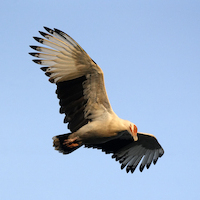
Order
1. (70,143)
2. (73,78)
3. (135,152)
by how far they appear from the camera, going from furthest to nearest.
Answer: (135,152) → (70,143) → (73,78)

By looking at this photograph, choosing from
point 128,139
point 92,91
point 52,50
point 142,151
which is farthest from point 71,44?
point 142,151

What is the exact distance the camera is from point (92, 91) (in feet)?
28.7

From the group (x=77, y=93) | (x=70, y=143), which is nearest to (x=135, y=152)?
(x=70, y=143)

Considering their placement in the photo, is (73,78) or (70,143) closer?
(73,78)

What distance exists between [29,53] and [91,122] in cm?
214

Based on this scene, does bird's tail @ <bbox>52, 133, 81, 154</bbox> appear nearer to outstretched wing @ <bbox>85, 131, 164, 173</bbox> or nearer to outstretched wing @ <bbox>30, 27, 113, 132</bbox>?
outstretched wing @ <bbox>30, 27, 113, 132</bbox>

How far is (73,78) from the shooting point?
8734 mm

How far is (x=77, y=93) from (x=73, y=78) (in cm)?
37

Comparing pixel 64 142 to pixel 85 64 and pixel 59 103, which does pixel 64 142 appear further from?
pixel 85 64

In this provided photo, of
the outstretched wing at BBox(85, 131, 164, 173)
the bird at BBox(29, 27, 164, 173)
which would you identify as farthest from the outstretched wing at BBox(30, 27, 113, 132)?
the outstretched wing at BBox(85, 131, 164, 173)

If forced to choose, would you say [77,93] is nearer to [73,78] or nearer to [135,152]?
[73,78]

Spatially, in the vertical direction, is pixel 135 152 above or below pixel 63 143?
below

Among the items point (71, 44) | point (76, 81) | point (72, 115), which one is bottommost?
point (72, 115)

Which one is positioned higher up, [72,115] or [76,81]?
[76,81]
